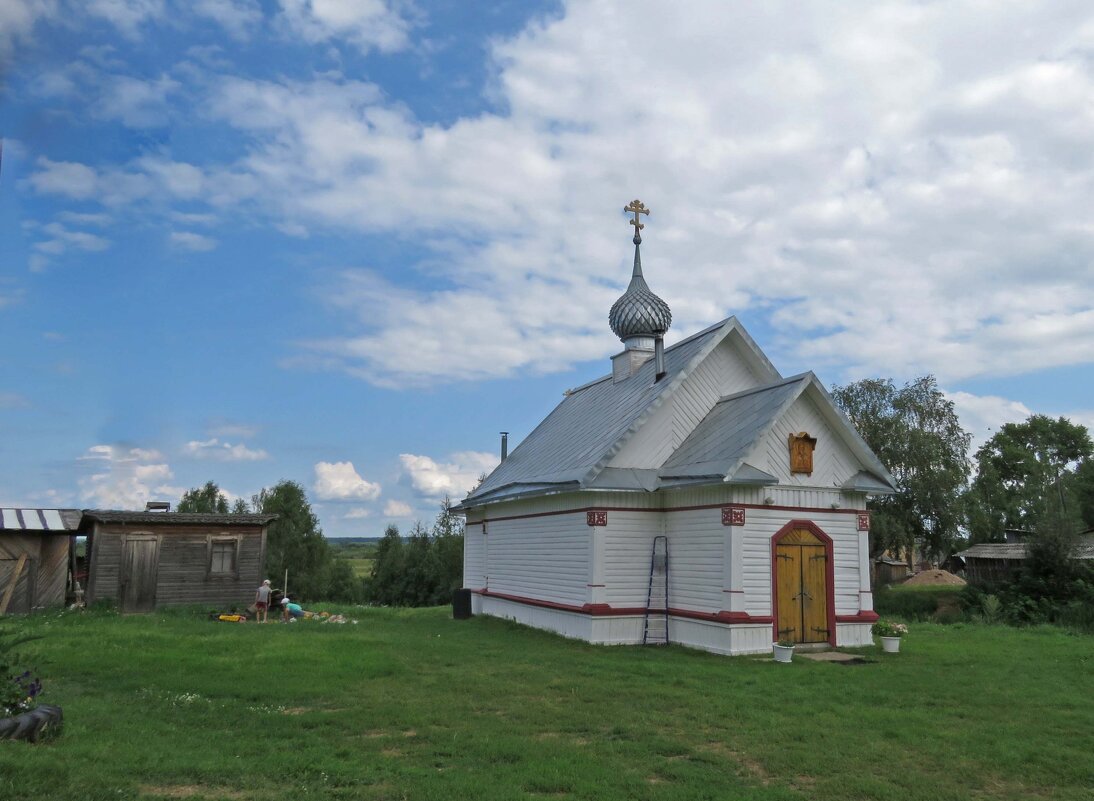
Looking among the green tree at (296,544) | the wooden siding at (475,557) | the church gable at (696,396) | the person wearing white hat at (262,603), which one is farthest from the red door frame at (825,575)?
the green tree at (296,544)

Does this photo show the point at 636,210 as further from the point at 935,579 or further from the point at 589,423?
the point at 935,579

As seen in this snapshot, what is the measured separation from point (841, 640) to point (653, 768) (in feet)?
36.2

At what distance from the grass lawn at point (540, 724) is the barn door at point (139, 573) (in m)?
7.79

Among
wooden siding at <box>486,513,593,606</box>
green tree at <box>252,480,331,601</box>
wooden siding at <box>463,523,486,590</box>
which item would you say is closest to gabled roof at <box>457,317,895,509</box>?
wooden siding at <box>486,513,593,606</box>

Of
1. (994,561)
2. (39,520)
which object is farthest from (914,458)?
(39,520)

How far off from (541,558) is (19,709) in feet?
44.7

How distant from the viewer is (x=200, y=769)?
7.39 metres

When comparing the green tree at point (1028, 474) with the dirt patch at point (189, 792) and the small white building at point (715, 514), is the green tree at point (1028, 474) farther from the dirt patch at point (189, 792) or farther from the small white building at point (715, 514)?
the dirt patch at point (189, 792)

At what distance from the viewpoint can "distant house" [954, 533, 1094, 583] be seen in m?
36.0

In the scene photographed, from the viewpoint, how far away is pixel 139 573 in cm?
2433

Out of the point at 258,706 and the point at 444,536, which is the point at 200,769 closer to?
the point at 258,706

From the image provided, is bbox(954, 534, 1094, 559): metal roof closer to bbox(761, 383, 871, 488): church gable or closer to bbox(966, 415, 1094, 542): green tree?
bbox(966, 415, 1094, 542): green tree

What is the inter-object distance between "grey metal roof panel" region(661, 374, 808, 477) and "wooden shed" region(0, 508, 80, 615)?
17.1 metres

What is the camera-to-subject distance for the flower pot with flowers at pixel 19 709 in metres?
→ 7.63
